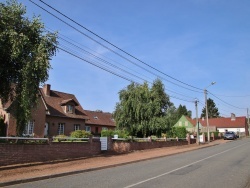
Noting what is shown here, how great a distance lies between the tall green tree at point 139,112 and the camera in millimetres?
37375

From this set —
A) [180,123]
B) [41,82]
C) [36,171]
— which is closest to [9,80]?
[41,82]

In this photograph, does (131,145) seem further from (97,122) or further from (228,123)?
(228,123)

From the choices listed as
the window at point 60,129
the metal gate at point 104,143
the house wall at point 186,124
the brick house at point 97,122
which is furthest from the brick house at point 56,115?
the house wall at point 186,124

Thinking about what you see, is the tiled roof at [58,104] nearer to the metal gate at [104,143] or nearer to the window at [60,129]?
the window at [60,129]

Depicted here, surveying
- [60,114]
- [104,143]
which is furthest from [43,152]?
[60,114]

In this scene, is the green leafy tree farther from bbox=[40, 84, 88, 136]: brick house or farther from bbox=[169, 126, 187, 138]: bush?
bbox=[169, 126, 187, 138]: bush

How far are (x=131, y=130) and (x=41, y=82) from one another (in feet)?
71.9

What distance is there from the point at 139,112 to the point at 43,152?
842 inches

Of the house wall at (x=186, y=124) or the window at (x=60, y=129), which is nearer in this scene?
the window at (x=60, y=129)

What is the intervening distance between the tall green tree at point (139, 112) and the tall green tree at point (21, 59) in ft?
68.7

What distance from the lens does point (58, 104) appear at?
4134cm

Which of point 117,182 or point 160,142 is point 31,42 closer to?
point 117,182

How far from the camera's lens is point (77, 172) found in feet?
47.4

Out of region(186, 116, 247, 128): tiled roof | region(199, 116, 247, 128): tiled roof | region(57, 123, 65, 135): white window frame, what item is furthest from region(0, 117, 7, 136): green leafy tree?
region(199, 116, 247, 128): tiled roof
